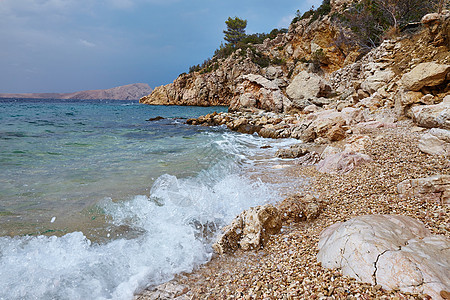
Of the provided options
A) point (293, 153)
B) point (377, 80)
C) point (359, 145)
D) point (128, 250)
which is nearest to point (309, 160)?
point (293, 153)

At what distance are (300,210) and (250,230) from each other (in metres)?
1.14

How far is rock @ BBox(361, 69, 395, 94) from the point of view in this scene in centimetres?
1257

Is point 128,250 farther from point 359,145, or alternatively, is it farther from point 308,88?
point 308,88

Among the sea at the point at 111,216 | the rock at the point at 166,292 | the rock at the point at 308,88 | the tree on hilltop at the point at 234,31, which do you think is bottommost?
the rock at the point at 166,292

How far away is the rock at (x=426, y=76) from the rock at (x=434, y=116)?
1.69 m

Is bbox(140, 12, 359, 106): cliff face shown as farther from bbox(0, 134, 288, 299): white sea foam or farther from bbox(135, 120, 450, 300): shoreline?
bbox(0, 134, 288, 299): white sea foam

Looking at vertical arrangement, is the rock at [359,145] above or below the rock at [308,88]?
below

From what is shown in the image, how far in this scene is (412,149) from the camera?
5.54 m

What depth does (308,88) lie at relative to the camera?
72.8 ft

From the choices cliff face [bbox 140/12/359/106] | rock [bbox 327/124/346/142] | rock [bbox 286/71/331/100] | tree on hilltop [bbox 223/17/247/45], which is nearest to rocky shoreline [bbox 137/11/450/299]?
rock [bbox 327/124/346/142]

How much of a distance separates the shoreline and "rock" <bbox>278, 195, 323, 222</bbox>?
4.3 inches

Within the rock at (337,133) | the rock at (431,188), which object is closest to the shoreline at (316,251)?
the rock at (431,188)

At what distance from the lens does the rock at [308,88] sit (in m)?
21.8

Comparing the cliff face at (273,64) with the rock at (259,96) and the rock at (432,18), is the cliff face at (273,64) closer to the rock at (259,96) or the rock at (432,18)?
the rock at (259,96)
